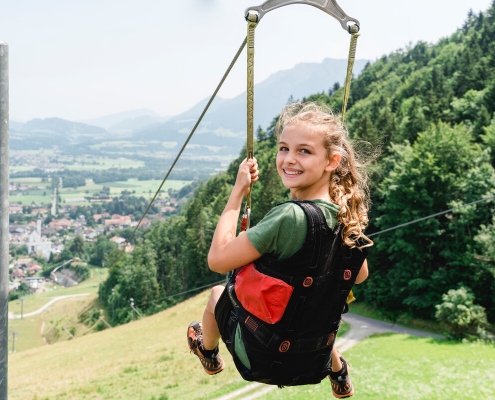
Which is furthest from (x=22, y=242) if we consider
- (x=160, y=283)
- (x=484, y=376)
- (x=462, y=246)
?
(x=484, y=376)

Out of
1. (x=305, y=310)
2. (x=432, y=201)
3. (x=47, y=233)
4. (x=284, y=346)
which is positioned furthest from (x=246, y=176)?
(x=47, y=233)

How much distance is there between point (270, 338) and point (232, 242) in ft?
1.66

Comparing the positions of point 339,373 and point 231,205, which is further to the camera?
point 339,373

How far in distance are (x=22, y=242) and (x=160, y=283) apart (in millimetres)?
108460

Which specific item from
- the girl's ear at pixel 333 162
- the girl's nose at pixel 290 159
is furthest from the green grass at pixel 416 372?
the girl's nose at pixel 290 159

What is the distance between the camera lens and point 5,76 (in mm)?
2230

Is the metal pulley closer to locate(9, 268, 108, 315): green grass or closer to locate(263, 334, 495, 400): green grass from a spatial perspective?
locate(263, 334, 495, 400): green grass

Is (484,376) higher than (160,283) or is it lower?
higher

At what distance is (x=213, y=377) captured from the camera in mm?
17656

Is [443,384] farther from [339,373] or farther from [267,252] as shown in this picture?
[267,252]

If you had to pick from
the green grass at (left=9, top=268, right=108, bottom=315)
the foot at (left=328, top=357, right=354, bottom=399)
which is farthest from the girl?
the green grass at (left=9, top=268, right=108, bottom=315)

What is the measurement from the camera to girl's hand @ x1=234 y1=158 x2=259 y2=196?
2715mm

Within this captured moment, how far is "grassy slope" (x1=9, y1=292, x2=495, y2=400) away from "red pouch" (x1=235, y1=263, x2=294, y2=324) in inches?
421

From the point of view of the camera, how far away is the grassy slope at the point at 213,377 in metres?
13.4
